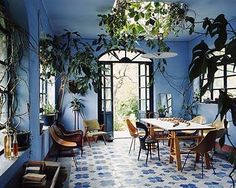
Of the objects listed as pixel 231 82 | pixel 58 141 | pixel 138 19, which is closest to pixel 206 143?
pixel 138 19

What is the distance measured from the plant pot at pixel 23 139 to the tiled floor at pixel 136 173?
149 centimetres

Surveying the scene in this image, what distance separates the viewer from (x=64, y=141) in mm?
5758

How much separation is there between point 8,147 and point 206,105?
6.02 m

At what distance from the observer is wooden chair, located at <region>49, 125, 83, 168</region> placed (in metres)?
5.37

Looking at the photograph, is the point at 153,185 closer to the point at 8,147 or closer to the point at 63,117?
the point at 8,147

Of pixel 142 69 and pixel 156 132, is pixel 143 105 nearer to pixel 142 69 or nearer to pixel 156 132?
pixel 142 69

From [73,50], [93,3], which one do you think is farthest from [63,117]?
[93,3]

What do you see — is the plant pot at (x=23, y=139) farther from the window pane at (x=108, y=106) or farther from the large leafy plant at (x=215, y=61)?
the window pane at (x=108, y=106)

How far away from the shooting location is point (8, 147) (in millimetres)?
2869

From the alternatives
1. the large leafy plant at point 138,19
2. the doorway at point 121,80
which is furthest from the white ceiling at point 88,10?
the doorway at point 121,80

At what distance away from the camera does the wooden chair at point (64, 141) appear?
17.6ft

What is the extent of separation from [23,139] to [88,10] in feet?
10.8

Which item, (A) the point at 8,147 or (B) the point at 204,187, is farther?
(B) the point at 204,187

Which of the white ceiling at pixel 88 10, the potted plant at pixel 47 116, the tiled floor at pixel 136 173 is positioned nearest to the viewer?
the tiled floor at pixel 136 173
